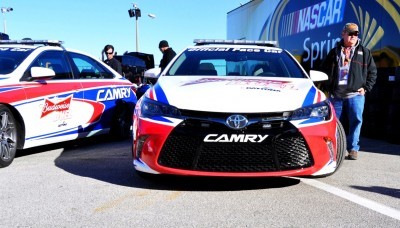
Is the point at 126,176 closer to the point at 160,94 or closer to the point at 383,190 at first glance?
the point at 160,94

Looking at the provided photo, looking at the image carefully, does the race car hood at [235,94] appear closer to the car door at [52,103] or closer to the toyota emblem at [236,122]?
the toyota emblem at [236,122]

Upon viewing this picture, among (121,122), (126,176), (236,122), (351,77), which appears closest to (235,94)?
(236,122)

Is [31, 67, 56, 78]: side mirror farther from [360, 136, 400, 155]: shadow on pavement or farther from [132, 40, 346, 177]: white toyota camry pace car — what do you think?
[360, 136, 400, 155]: shadow on pavement

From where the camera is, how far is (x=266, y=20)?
1066 cm

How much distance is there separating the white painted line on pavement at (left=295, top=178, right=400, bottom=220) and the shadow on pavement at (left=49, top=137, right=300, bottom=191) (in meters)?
0.19

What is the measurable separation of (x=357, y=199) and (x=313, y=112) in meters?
0.79

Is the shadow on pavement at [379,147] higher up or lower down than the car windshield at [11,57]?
lower down

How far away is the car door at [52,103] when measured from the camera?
18.6 ft

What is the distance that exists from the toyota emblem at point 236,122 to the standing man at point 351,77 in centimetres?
246

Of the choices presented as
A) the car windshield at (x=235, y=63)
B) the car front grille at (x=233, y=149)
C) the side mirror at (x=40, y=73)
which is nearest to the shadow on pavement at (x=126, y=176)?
the car front grille at (x=233, y=149)

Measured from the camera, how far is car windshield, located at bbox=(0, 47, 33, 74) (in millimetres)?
5753

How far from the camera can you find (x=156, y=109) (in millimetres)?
4164

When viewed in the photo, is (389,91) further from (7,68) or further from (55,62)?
(7,68)

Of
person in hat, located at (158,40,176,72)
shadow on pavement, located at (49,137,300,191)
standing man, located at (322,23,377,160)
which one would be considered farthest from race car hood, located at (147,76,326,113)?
person in hat, located at (158,40,176,72)
